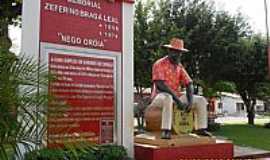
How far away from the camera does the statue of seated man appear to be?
7160 millimetres

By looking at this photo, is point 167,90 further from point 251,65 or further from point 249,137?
point 251,65

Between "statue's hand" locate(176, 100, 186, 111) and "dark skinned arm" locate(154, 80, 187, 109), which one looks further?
"statue's hand" locate(176, 100, 186, 111)

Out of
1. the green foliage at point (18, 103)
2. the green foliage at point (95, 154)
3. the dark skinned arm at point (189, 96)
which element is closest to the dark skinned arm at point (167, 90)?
the dark skinned arm at point (189, 96)

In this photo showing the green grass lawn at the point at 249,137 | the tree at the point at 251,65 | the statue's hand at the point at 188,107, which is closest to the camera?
the statue's hand at the point at 188,107

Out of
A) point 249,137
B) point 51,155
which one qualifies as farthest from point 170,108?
point 249,137

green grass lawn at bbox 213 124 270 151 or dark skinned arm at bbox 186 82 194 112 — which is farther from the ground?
dark skinned arm at bbox 186 82 194 112

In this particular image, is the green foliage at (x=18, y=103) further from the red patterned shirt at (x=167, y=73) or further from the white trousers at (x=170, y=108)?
the red patterned shirt at (x=167, y=73)

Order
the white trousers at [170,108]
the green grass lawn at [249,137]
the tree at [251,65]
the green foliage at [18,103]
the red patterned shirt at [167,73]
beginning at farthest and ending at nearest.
Result: the tree at [251,65] < the green grass lawn at [249,137] < the red patterned shirt at [167,73] < the white trousers at [170,108] < the green foliage at [18,103]

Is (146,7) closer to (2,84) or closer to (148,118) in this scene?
(148,118)

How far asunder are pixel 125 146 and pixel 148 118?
106 centimetres

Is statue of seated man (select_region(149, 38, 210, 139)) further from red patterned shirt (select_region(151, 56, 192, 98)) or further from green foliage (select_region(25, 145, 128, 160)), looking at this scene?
green foliage (select_region(25, 145, 128, 160))

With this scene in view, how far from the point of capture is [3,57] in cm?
282

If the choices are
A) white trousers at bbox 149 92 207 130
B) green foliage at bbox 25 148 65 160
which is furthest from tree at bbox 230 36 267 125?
green foliage at bbox 25 148 65 160

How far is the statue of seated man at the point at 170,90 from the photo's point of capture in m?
7.16
